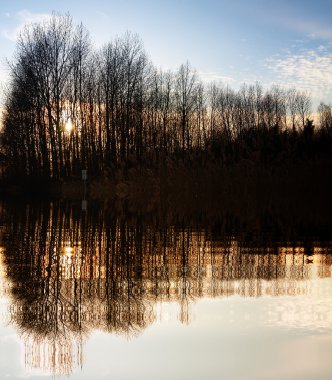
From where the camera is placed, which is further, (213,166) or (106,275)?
(213,166)

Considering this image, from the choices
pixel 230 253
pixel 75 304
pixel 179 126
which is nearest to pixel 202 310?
pixel 75 304

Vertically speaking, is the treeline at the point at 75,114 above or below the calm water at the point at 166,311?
above

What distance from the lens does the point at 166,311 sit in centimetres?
464

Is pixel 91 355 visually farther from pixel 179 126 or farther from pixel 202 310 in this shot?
pixel 179 126

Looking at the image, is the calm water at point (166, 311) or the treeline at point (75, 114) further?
the treeline at point (75, 114)

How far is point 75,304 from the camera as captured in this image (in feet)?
16.1

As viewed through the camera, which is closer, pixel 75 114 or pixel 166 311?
pixel 166 311

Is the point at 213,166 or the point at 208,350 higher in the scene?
the point at 213,166

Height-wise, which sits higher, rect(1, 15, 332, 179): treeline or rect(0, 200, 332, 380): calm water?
rect(1, 15, 332, 179): treeline

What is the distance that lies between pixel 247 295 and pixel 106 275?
187 cm

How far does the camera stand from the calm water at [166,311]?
10.9 feet

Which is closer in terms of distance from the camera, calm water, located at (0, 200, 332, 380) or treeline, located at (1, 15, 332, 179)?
calm water, located at (0, 200, 332, 380)

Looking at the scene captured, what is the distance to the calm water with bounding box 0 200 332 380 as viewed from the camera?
10.9ft

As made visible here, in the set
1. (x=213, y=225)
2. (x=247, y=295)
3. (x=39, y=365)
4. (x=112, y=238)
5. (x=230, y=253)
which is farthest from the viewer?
(x=213, y=225)
